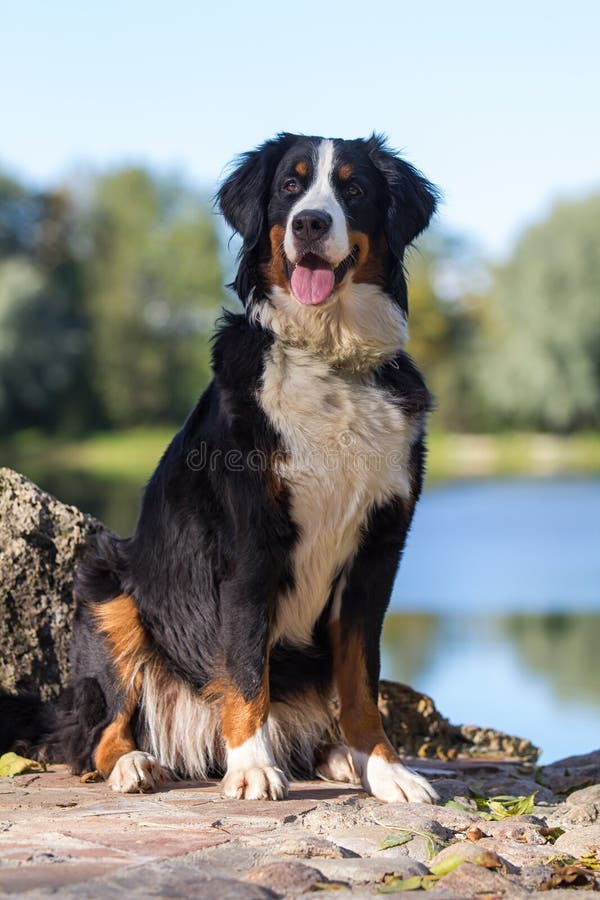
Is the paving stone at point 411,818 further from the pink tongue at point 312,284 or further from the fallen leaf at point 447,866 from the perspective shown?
the pink tongue at point 312,284

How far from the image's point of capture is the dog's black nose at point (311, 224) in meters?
3.85

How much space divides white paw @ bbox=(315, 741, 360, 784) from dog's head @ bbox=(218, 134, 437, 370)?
145 cm

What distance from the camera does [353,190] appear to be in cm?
407

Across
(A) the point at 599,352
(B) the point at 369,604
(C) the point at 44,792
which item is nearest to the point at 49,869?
(C) the point at 44,792

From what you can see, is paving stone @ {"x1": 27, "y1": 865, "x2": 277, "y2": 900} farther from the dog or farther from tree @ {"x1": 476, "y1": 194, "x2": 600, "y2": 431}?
tree @ {"x1": 476, "y1": 194, "x2": 600, "y2": 431}

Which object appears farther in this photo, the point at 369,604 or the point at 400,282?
the point at 400,282

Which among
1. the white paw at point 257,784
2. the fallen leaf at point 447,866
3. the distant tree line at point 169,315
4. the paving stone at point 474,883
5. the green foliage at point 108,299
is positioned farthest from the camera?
the green foliage at point 108,299

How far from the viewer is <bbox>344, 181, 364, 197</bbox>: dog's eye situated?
13.3 ft

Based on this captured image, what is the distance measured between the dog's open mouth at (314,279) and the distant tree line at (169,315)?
29676mm

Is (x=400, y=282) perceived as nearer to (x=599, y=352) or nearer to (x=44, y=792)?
(x=44, y=792)

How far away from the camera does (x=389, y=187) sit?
421 cm

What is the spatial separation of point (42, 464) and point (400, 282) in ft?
106

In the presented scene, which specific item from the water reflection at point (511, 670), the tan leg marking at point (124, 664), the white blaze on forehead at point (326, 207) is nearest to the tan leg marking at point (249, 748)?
the tan leg marking at point (124, 664)

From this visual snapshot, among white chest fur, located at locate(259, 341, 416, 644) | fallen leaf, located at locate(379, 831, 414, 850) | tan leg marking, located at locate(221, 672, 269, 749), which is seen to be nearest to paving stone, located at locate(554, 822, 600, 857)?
fallen leaf, located at locate(379, 831, 414, 850)
